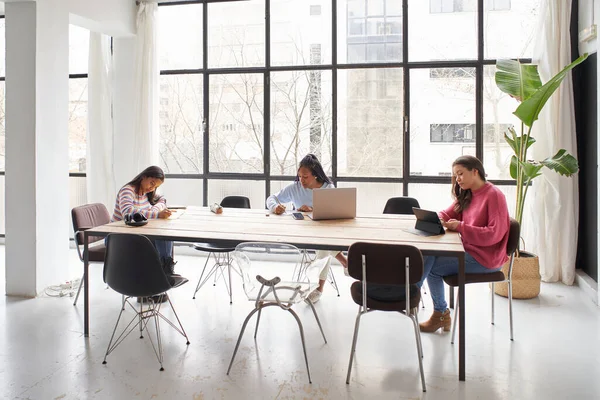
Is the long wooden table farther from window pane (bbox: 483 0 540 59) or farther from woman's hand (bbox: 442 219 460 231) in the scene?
window pane (bbox: 483 0 540 59)

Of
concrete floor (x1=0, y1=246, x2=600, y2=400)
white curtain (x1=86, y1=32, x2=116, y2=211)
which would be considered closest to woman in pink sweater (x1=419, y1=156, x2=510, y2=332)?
concrete floor (x1=0, y1=246, x2=600, y2=400)

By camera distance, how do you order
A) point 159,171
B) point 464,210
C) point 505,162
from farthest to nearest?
1. point 505,162
2. point 159,171
3. point 464,210

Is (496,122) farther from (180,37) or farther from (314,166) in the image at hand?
(180,37)

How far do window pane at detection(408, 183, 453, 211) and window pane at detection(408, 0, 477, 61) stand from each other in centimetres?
135

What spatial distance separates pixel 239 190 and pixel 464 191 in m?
3.14

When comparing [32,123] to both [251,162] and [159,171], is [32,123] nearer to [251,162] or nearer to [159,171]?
[159,171]

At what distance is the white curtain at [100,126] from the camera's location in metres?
6.16

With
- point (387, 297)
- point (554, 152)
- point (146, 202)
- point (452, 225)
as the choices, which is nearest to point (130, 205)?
point (146, 202)

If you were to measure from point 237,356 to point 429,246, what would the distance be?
137 cm

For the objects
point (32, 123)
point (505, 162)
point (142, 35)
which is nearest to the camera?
point (32, 123)

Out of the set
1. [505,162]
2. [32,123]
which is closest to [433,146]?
[505,162]

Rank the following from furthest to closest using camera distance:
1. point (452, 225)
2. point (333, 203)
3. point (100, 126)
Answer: point (100, 126) < point (333, 203) < point (452, 225)

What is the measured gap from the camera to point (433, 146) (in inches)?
221

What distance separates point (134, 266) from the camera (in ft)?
10.0
